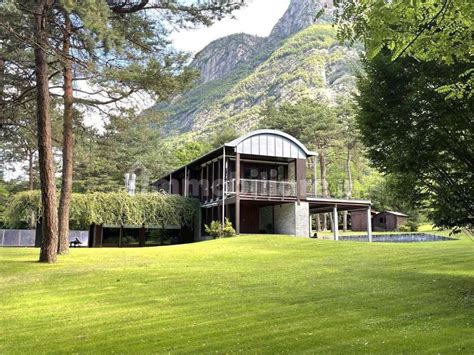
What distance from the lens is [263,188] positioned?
25.0 meters

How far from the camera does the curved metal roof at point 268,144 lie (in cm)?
2441

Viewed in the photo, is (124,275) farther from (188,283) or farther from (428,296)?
(428,296)

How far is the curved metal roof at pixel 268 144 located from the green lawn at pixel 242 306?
12.3 m

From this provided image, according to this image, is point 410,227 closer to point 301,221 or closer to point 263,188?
point 301,221

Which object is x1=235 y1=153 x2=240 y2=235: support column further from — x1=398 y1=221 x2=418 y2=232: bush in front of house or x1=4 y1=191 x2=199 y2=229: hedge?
x1=398 y1=221 x2=418 y2=232: bush in front of house

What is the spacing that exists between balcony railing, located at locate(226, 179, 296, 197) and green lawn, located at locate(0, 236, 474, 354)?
11853 millimetres

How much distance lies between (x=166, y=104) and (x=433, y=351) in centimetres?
1471

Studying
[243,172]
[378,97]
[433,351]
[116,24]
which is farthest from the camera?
[243,172]

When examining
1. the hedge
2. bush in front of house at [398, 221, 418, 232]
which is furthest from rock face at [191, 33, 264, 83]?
the hedge

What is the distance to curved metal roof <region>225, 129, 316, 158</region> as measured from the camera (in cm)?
2441

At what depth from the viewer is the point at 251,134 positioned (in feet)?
80.3

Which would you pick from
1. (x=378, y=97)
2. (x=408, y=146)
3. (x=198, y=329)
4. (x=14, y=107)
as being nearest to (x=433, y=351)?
(x=198, y=329)

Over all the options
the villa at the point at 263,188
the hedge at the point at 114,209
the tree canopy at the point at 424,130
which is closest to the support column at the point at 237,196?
the villa at the point at 263,188

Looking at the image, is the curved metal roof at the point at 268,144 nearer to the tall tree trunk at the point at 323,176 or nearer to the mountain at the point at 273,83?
the tall tree trunk at the point at 323,176
